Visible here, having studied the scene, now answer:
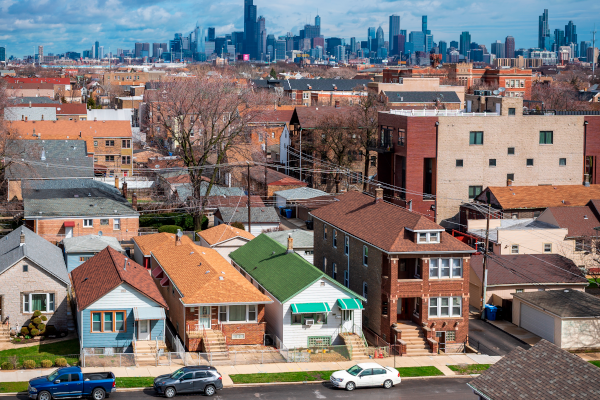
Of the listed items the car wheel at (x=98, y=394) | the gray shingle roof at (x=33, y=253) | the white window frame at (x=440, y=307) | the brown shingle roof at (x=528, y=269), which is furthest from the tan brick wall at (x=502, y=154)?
the car wheel at (x=98, y=394)

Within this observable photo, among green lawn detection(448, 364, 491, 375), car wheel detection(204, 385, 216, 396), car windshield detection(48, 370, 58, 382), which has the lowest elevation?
green lawn detection(448, 364, 491, 375)

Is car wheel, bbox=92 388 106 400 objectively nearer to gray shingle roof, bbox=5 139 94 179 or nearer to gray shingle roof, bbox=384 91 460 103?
gray shingle roof, bbox=5 139 94 179

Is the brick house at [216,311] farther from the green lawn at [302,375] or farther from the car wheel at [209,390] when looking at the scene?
the car wheel at [209,390]

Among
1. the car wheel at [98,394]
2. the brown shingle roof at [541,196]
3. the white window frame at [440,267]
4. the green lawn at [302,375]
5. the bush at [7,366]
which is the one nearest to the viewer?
the car wheel at [98,394]

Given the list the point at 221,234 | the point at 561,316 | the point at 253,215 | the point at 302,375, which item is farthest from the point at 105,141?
the point at 561,316

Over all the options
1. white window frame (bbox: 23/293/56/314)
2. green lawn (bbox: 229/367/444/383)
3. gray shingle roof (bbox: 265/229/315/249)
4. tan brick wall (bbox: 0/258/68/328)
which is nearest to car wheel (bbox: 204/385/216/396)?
green lawn (bbox: 229/367/444/383)

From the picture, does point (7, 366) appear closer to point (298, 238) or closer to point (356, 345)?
point (356, 345)
